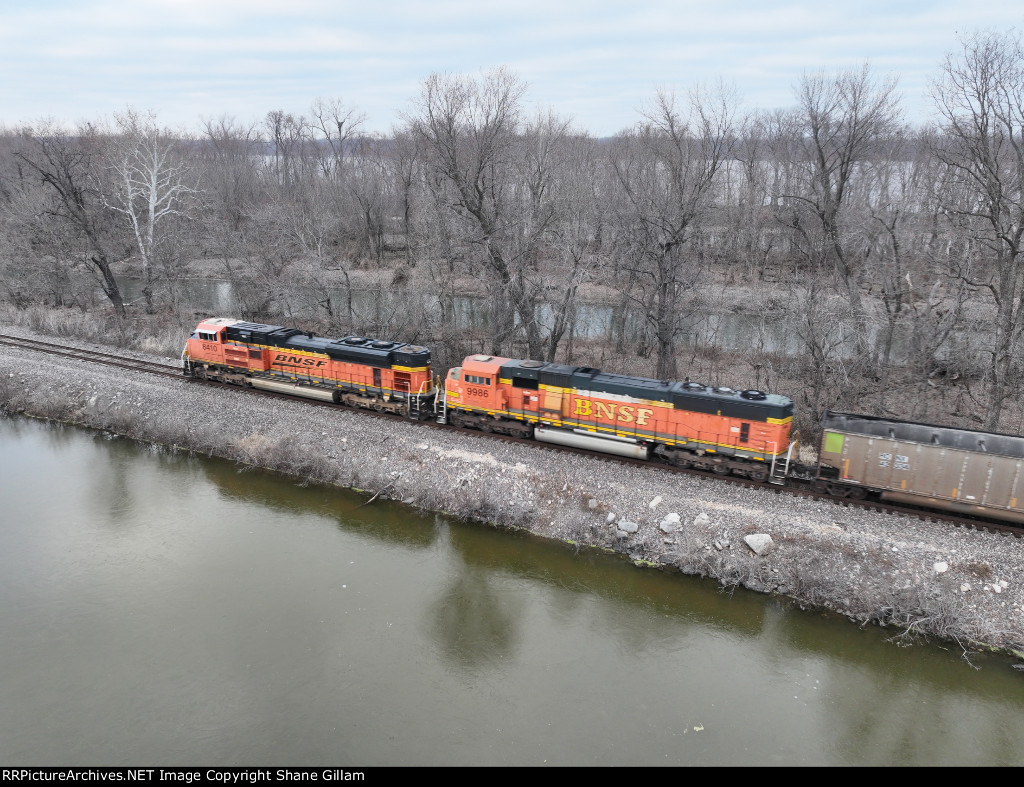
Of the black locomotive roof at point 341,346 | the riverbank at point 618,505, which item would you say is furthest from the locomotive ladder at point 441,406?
the black locomotive roof at point 341,346

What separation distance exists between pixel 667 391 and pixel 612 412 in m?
2.08

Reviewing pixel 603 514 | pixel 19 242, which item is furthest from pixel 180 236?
pixel 603 514

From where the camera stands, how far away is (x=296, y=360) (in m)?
26.8

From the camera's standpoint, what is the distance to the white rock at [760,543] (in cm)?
1680

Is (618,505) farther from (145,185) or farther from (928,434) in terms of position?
(145,185)

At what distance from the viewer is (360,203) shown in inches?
2331

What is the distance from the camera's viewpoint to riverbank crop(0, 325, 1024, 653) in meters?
15.3

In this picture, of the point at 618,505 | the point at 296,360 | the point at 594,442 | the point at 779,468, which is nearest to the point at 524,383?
the point at 594,442

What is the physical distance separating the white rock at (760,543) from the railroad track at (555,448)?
2.72m

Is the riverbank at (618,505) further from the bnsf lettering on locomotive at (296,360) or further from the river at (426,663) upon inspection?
the bnsf lettering on locomotive at (296,360)

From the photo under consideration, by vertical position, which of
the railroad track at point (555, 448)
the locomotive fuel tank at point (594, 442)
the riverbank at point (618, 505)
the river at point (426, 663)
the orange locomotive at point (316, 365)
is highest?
the orange locomotive at point (316, 365)

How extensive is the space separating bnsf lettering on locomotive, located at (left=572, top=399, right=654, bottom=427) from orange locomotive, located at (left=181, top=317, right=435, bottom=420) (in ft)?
21.8

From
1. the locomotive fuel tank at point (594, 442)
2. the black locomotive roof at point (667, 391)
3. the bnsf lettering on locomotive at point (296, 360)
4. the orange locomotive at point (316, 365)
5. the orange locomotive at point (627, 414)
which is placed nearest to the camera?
the black locomotive roof at point (667, 391)

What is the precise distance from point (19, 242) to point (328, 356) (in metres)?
37.9
